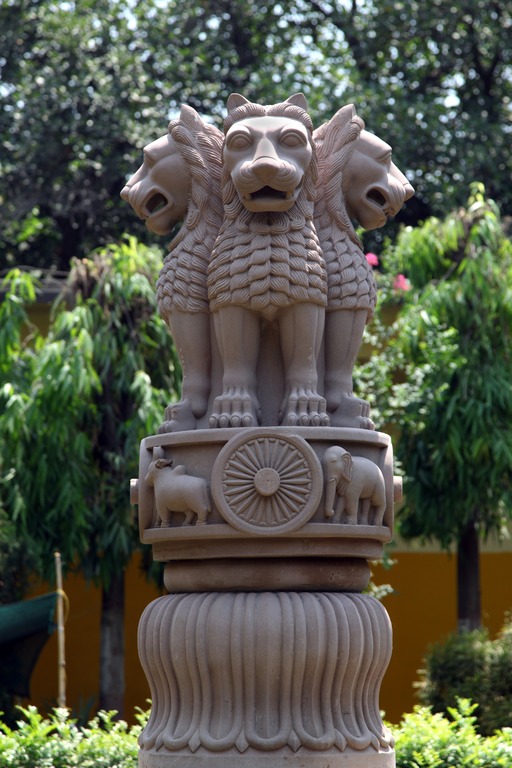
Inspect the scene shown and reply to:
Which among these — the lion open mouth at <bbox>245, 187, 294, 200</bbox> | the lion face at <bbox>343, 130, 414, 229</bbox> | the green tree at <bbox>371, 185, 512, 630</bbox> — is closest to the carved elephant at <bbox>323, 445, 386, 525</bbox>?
the lion open mouth at <bbox>245, 187, 294, 200</bbox>

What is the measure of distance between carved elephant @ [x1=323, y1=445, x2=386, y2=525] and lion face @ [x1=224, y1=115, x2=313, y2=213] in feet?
3.50

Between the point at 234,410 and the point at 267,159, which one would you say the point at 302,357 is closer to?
the point at 234,410

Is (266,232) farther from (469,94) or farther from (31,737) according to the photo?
(469,94)

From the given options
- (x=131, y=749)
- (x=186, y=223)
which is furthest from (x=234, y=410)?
(x=131, y=749)

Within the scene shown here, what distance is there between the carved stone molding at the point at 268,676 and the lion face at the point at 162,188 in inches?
67.1

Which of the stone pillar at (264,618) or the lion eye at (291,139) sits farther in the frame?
the lion eye at (291,139)

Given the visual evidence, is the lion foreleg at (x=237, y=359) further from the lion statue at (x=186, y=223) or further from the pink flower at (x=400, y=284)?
the pink flower at (x=400, y=284)

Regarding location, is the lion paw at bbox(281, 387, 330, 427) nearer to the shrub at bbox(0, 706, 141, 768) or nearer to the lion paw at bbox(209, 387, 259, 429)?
the lion paw at bbox(209, 387, 259, 429)

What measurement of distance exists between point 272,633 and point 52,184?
1016 cm

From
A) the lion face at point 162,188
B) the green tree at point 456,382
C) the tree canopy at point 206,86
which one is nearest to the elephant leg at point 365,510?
the lion face at point 162,188

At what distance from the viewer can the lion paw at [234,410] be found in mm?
4902

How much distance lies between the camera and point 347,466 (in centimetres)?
479

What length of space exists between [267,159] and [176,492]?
1.38 metres

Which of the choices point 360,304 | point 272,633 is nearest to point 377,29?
point 360,304
